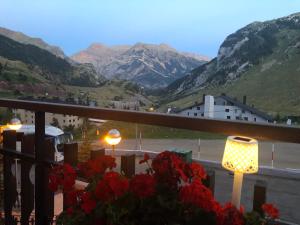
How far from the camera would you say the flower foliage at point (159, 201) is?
38.7 inches

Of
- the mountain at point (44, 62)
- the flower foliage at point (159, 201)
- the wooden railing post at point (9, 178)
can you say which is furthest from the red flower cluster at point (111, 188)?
the mountain at point (44, 62)

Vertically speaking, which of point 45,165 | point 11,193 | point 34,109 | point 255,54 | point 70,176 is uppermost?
point 255,54

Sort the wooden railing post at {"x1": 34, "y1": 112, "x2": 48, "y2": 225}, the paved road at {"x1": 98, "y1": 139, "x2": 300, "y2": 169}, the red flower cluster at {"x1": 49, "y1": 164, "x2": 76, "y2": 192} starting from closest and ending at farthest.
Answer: the red flower cluster at {"x1": 49, "y1": 164, "x2": 76, "y2": 192}
the wooden railing post at {"x1": 34, "y1": 112, "x2": 48, "y2": 225}
the paved road at {"x1": 98, "y1": 139, "x2": 300, "y2": 169}

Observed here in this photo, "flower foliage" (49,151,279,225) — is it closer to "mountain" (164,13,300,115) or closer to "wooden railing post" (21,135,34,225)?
"wooden railing post" (21,135,34,225)

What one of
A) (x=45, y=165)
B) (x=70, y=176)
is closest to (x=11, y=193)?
(x=45, y=165)

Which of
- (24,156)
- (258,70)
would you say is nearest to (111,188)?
(24,156)

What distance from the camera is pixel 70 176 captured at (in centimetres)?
119

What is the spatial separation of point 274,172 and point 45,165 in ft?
33.9

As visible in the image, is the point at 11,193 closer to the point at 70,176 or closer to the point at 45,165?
the point at 45,165

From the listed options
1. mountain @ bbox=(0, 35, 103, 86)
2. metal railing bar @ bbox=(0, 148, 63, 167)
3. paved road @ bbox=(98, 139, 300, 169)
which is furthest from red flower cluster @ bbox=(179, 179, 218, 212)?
mountain @ bbox=(0, 35, 103, 86)

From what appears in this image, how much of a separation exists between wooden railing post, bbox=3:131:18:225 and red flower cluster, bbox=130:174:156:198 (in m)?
1.27

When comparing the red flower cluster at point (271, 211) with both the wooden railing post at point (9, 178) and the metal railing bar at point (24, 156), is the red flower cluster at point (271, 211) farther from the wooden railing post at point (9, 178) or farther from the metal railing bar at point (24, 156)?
the wooden railing post at point (9, 178)

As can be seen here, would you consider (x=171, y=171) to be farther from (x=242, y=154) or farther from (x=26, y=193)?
(x=26, y=193)

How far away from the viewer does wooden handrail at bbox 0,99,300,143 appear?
105cm
